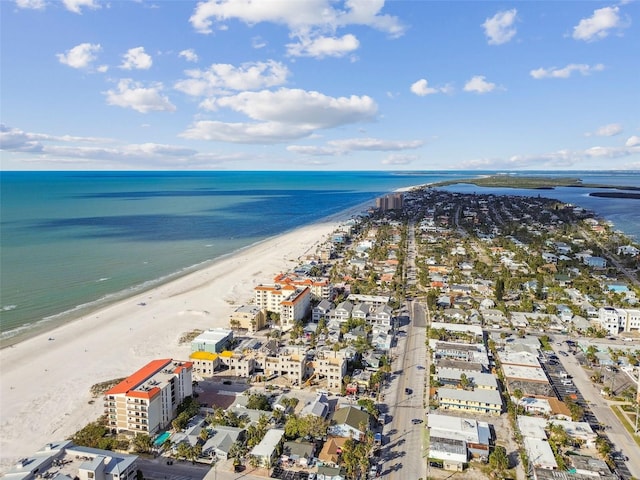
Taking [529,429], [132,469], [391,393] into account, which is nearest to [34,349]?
[132,469]

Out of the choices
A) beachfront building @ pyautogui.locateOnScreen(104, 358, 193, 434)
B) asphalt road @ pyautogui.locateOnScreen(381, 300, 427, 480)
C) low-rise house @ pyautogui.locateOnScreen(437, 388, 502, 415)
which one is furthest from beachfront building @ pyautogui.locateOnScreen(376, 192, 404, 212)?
beachfront building @ pyautogui.locateOnScreen(104, 358, 193, 434)

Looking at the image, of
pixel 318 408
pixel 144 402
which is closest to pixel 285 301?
pixel 318 408

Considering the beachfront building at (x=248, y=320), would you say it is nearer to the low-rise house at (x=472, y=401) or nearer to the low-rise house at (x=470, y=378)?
the low-rise house at (x=470, y=378)

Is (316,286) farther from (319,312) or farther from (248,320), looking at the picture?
(248,320)

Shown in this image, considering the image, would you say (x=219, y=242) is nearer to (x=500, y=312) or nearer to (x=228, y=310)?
(x=228, y=310)

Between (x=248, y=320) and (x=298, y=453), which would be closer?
(x=298, y=453)

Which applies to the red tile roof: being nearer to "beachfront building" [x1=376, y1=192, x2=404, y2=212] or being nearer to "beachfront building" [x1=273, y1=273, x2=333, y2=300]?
"beachfront building" [x1=273, y1=273, x2=333, y2=300]
